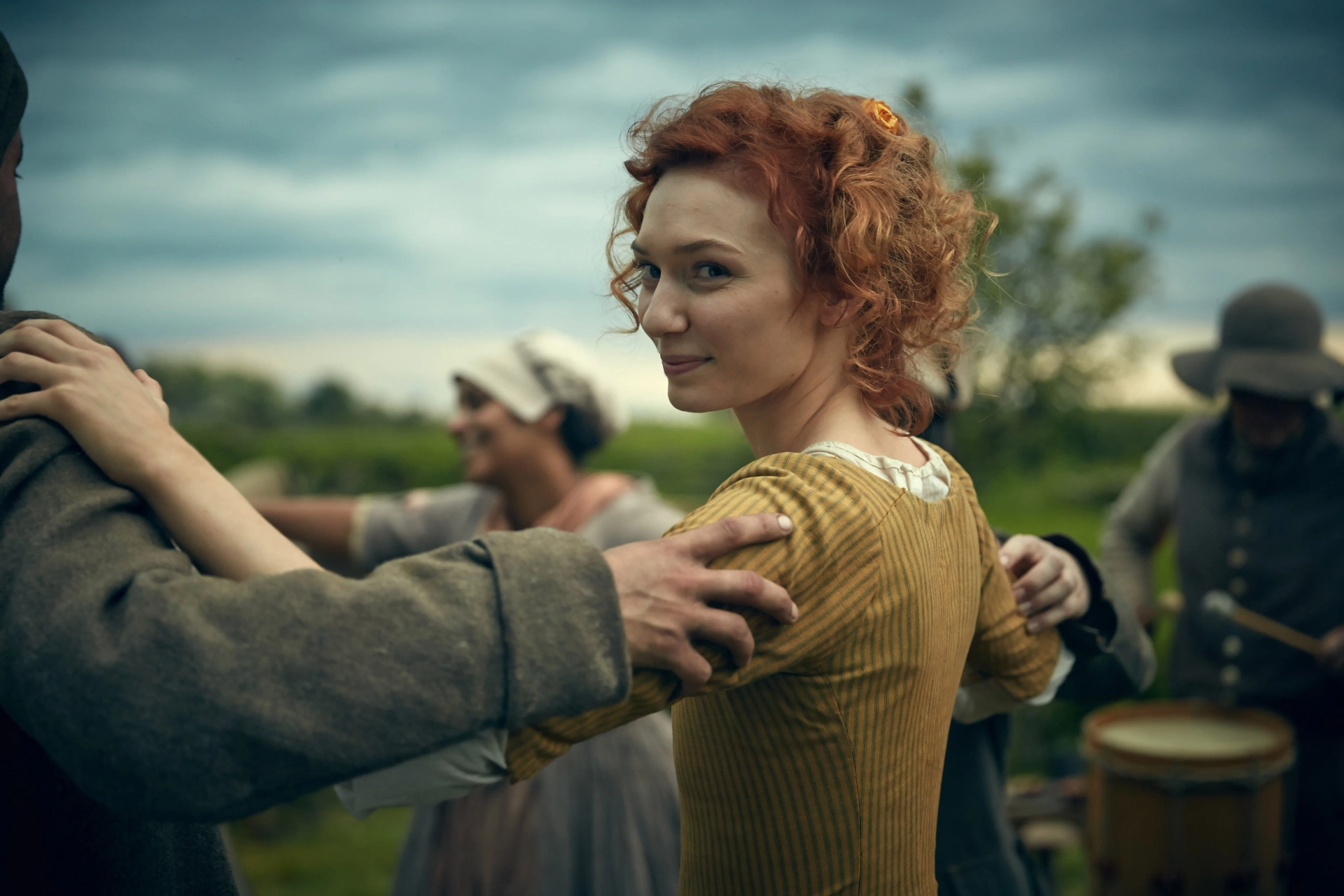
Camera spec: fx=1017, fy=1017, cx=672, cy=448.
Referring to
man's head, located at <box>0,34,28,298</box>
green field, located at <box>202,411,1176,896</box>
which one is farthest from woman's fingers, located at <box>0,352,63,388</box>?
green field, located at <box>202,411,1176,896</box>

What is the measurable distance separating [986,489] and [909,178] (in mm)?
5829

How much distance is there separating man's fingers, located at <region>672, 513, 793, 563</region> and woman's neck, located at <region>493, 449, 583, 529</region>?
103 inches

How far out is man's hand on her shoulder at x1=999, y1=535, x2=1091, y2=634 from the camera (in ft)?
5.84

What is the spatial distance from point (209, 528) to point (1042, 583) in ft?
4.42

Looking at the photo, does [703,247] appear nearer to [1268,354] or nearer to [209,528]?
[209,528]

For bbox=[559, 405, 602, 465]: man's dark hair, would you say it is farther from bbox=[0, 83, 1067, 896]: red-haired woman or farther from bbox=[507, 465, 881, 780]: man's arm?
bbox=[507, 465, 881, 780]: man's arm

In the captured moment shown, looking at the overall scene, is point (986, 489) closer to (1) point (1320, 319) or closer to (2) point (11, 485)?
(1) point (1320, 319)

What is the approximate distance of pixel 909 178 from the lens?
150 cm

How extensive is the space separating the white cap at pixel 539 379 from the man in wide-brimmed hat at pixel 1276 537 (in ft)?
7.16

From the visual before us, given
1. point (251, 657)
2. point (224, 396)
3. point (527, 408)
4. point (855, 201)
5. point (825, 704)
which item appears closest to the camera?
point (251, 657)

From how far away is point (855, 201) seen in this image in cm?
139

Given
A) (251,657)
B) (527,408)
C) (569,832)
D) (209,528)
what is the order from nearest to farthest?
(251,657), (209,528), (569,832), (527,408)

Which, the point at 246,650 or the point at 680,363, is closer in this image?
the point at 246,650

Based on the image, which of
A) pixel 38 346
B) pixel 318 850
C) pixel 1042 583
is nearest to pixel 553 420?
pixel 1042 583
